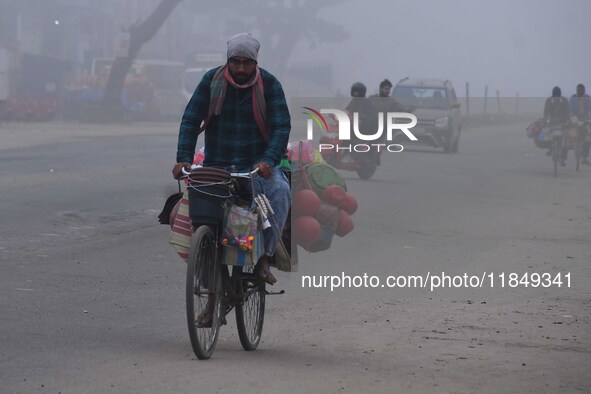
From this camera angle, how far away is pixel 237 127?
22.4ft

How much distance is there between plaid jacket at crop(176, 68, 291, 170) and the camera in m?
6.79

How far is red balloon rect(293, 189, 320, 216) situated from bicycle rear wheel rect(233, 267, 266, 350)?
7.88 feet

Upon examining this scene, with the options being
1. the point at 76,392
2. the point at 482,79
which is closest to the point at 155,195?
the point at 76,392

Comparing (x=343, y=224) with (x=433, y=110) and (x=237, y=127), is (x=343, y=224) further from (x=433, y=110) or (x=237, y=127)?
(x=433, y=110)

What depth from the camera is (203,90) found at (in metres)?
6.79

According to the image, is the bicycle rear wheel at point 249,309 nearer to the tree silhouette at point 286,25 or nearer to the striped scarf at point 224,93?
the striped scarf at point 224,93

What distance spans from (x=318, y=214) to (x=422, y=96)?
24746 millimetres

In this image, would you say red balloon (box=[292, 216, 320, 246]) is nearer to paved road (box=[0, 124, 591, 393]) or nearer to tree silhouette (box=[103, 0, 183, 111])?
paved road (box=[0, 124, 591, 393])

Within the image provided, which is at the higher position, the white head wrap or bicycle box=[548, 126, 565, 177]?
the white head wrap

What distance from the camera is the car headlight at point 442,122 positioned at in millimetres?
32312

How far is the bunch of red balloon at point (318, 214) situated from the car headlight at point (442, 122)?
73.1 feet

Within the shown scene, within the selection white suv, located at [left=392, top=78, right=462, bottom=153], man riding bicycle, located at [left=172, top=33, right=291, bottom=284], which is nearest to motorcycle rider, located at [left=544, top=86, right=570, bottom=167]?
white suv, located at [left=392, top=78, right=462, bottom=153]

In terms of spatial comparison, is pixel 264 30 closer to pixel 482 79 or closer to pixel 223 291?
pixel 482 79

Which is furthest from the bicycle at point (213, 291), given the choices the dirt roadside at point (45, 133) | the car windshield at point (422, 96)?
the car windshield at point (422, 96)
